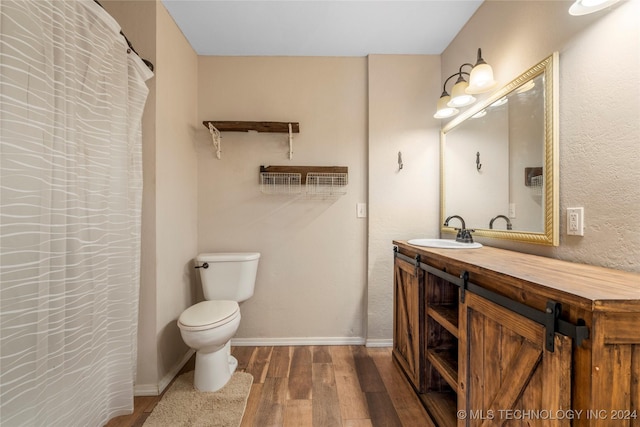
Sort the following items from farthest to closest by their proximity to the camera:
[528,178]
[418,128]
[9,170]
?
1. [418,128]
2. [528,178]
3. [9,170]

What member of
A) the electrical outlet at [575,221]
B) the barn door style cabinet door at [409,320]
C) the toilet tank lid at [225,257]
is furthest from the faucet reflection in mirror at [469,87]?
the toilet tank lid at [225,257]

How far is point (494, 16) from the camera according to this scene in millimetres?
1462

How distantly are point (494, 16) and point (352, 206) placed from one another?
1498 millimetres

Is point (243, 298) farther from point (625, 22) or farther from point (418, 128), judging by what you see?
point (625, 22)

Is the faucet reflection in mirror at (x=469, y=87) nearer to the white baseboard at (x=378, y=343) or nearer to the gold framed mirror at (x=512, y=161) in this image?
the gold framed mirror at (x=512, y=161)

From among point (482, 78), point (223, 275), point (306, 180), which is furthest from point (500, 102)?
point (223, 275)

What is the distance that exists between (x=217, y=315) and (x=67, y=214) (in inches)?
35.2

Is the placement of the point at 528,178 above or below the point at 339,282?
above

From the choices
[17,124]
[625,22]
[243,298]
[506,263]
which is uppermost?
[625,22]

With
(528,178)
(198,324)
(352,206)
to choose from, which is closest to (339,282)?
(352,206)

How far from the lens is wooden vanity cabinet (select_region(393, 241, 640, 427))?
0.54 m

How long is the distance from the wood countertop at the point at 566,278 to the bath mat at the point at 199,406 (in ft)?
4.62

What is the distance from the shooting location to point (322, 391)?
152 centimetres

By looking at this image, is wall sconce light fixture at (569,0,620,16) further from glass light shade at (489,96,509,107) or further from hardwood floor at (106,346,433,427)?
hardwood floor at (106,346,433,427)
